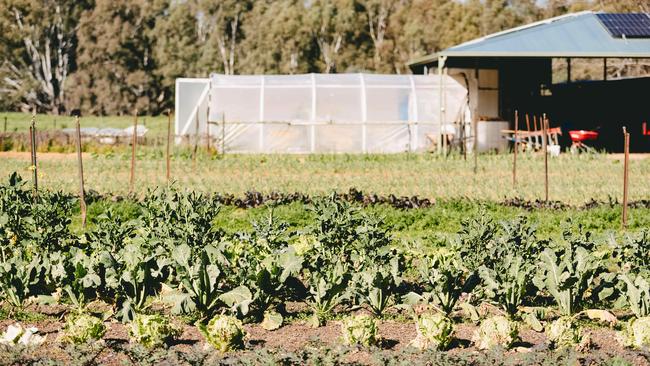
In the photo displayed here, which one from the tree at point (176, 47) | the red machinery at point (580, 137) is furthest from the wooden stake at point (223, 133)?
the tree at point (176, 47)

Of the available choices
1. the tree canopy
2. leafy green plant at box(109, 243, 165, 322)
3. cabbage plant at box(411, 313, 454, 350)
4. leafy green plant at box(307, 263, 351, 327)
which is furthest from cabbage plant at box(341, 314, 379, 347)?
the tree canopy

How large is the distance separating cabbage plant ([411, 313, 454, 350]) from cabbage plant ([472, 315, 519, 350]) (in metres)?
0.25

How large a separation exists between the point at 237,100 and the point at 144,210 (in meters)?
19.0

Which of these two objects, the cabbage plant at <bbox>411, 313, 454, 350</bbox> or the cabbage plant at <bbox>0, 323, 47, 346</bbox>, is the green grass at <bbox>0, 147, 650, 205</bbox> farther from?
the cabbage plant at <bbox>411, 313, 454, 350</bbox>

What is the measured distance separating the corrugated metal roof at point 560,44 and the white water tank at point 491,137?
2607 mm

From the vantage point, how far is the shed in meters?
26.2

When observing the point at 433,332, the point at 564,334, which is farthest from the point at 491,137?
the point at 433,332

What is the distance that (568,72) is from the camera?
29422 millimetres

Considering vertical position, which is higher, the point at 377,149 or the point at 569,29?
the point at 569,29

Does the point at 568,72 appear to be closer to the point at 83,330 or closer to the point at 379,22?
the point at 83,330

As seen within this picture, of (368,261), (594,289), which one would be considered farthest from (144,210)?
(594,289)

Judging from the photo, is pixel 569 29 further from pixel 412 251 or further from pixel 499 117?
pixel 412 251

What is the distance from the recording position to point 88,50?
59938mm

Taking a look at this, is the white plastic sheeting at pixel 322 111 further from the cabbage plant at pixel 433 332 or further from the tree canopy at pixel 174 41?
the tree canopy at pixel 174 41
